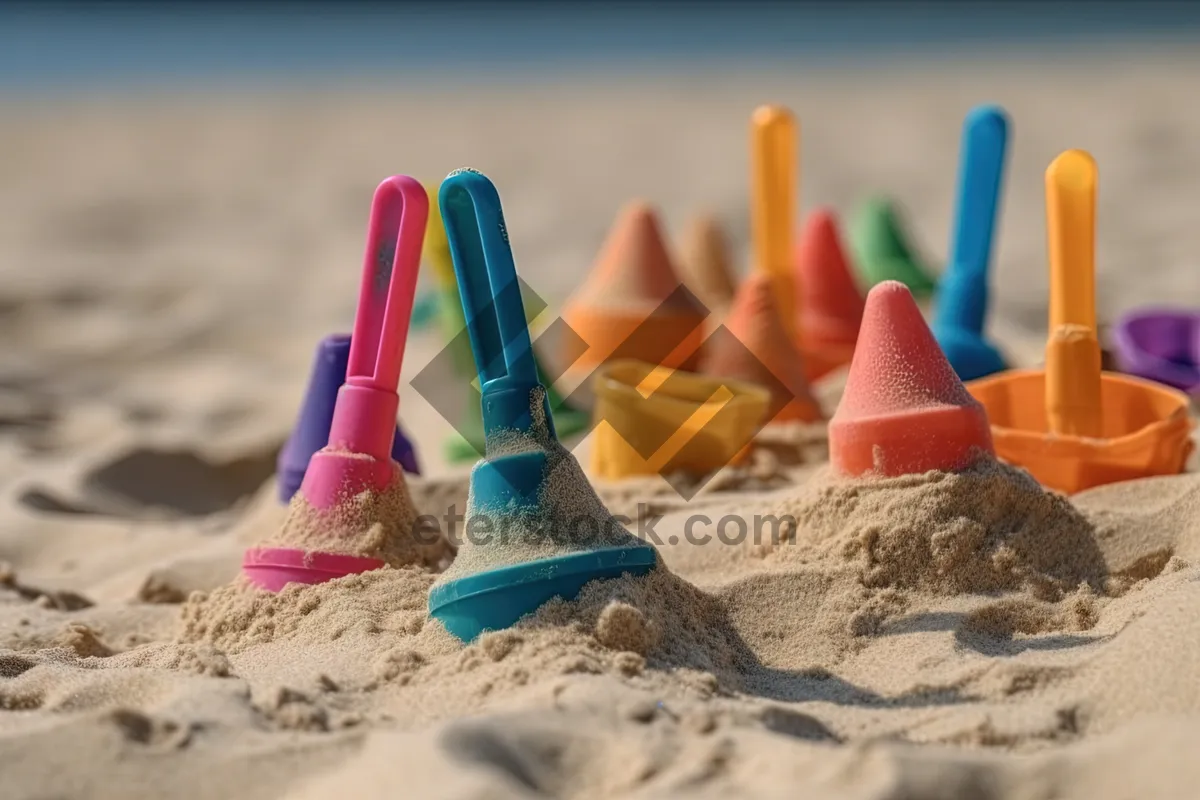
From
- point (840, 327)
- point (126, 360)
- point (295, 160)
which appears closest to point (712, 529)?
point (840, 327)

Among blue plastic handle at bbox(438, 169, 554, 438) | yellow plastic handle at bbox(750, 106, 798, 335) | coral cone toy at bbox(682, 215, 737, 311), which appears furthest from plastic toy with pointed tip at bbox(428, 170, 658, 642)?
coral cone toy at bbox(682, 215, 737, 311)

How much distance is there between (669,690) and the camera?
1.62 metres

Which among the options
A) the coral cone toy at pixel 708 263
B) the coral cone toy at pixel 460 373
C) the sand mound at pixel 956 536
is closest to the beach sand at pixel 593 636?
the sand mound at pixel 956 536

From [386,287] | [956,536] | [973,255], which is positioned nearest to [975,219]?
[973,255]

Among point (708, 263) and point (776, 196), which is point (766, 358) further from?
point (708, 263)

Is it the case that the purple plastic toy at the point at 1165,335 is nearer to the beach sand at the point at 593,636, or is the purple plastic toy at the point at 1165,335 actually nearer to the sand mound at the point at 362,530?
the beach sand at the point at 593,636

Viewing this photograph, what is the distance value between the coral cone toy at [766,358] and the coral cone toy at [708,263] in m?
0.92

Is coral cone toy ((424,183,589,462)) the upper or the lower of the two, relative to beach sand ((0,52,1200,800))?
upper

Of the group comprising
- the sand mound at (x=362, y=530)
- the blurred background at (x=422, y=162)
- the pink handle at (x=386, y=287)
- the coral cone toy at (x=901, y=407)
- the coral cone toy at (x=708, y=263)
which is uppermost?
the blurred background at (x=422, y=162)

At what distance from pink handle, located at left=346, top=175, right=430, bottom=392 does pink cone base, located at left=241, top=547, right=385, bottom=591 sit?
0.27 metres

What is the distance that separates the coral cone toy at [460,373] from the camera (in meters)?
3.14

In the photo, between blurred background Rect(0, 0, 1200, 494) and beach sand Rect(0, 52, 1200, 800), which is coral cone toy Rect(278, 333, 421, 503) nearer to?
beach sand Rect(0, 52, 1200, 800)

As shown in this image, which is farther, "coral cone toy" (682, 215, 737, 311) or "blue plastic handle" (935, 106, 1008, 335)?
"coral cone toy" (682, 215, 737, 311)

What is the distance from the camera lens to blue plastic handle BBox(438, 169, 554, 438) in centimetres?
180
